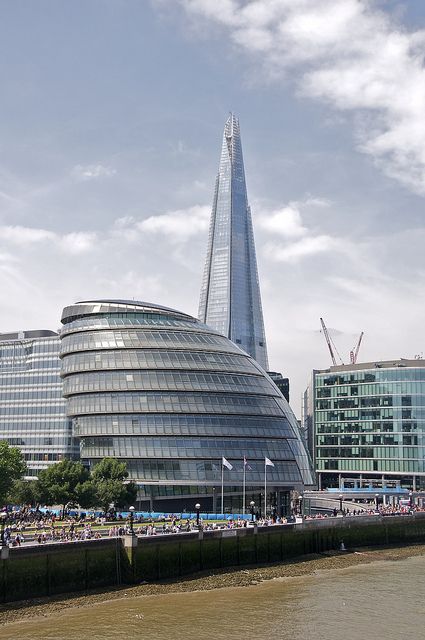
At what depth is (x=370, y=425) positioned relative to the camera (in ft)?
591

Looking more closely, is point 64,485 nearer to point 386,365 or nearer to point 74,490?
point 74,490

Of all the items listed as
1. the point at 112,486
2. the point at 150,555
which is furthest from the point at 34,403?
the point at 150,555

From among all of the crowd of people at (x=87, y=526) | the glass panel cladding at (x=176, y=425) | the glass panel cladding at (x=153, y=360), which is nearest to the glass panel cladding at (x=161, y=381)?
the glass panel cladding at (x=153, y=360)

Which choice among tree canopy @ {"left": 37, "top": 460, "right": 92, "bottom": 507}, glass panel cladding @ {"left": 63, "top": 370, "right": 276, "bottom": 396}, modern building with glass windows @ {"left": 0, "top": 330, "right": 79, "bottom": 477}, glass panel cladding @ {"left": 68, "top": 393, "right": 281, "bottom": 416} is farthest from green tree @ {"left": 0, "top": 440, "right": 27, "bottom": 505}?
modern building with glass windows @ {"left": 0, "top": 330, "right": 79, "bottom": 477}

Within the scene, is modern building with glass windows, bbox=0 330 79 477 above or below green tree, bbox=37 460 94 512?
above

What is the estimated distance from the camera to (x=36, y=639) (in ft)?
151

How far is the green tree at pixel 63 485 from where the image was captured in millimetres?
88875

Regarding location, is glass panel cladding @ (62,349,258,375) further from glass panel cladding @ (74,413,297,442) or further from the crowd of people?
the crowd of people

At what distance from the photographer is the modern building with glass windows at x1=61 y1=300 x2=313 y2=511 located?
371 feet

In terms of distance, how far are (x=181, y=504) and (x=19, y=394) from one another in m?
55.7

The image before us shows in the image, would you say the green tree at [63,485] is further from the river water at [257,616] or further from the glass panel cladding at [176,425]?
the river water at [257,616]

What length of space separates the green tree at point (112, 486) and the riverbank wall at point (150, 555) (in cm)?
2391

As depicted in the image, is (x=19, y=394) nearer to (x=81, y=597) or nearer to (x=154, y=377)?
(x=154, y=377)

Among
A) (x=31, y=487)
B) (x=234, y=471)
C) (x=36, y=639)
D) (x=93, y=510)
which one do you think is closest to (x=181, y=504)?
(x=234, y=471)
